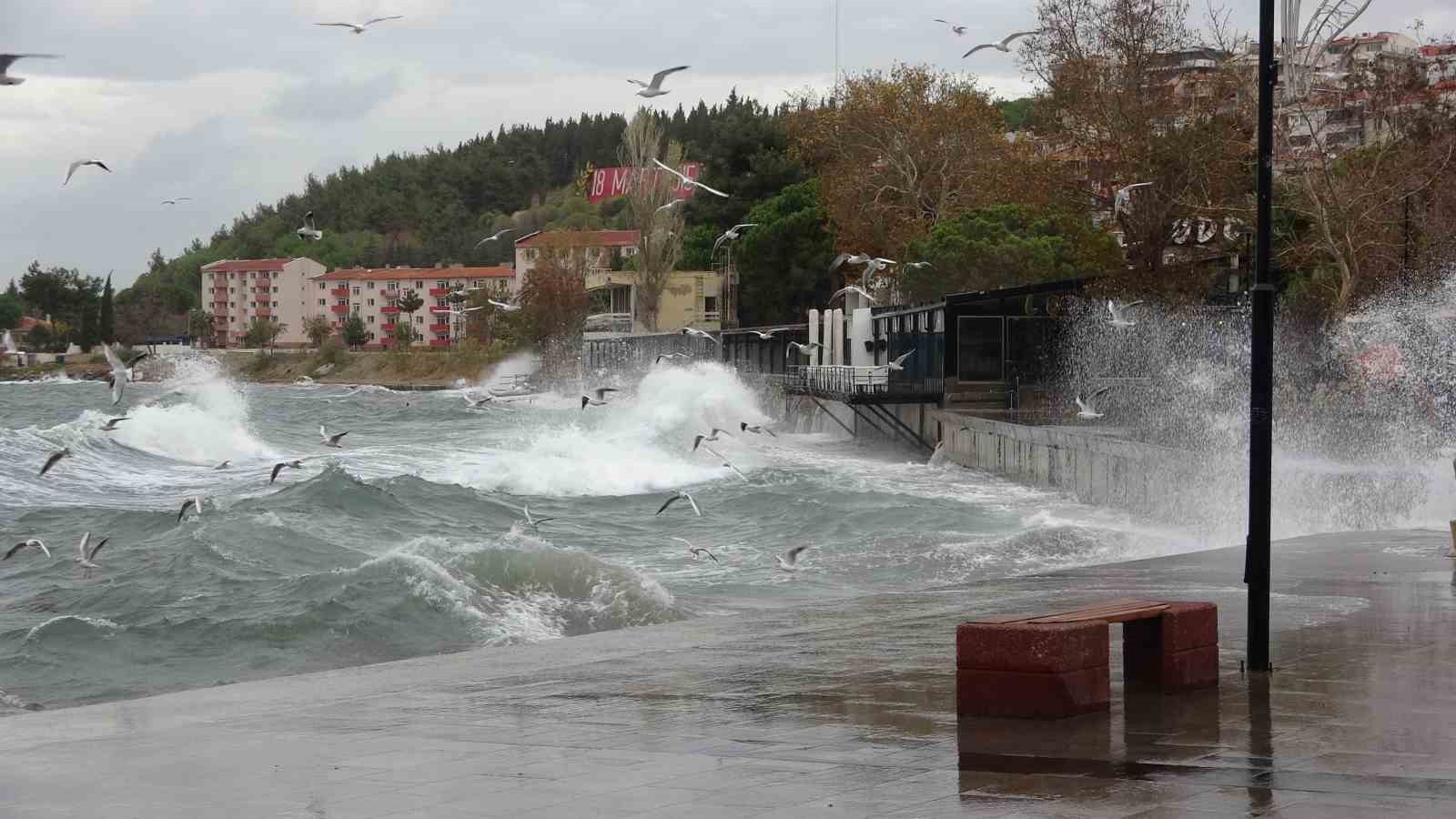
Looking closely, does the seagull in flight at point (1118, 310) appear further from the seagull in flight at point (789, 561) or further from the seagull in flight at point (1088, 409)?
the seagull in flight at point (789, 561)

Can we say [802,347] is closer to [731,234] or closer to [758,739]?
[731,234]

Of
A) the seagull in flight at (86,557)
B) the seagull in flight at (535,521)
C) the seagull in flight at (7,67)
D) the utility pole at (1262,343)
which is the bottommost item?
the seagull in flight at (535,521)

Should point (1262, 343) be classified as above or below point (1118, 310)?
below

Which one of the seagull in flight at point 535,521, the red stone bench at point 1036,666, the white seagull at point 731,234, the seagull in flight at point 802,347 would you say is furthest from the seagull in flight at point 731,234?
the red stone bench at point 1036,666

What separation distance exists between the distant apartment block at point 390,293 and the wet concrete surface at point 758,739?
150306mm

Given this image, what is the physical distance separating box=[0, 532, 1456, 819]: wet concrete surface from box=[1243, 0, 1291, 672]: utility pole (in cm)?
70

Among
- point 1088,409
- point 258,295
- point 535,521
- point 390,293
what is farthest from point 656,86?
point 258,295

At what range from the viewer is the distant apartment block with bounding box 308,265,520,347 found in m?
167

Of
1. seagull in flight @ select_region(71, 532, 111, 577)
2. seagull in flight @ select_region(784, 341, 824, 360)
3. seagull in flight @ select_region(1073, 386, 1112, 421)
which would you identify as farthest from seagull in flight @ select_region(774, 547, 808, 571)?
seagull in flight @ select_region(784, 341, 824, 360)

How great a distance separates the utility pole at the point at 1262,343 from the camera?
8812mm

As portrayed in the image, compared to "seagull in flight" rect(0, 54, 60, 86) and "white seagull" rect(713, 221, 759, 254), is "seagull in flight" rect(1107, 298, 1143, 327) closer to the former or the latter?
"white seagull" rect(713, 221, 759, 254)

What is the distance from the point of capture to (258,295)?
180250 mm

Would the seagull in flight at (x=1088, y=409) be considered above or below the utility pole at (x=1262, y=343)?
below

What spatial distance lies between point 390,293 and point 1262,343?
16570cm
